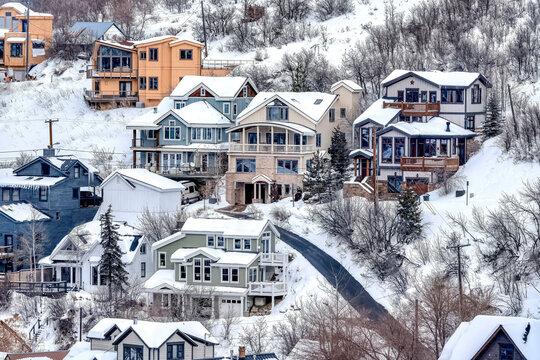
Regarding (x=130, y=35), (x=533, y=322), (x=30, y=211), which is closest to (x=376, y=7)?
(x=130, y=35)

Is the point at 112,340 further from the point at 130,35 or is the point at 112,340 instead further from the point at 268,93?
the point at 130,35

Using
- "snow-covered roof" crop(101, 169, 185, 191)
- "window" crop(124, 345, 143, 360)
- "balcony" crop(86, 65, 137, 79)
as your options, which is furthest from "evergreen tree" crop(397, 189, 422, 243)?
"balcony" crop(86, 65, 137, 79)

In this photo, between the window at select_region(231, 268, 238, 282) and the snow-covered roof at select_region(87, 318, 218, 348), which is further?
the window at select_region(231, 268, 238, 282)

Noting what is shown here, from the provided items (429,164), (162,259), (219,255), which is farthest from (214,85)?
(219,255)

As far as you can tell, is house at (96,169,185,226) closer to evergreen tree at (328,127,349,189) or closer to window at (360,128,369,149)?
evergreen tree at (328,127,349,189)

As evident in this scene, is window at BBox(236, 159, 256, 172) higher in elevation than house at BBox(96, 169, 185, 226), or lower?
higher

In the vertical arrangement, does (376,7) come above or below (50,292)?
above

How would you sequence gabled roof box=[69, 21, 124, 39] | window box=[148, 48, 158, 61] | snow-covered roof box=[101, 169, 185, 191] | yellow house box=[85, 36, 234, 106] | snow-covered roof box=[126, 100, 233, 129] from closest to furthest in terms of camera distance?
snow-covered roof box=[101, 169, 185, 191]
snow-covered roof box=[126, 100, 233, 129]
window box=[148, 48, 158, 61]
yellow house box=[85, 36, 234, 106]
gabled roof box=[69, 21, 124, 39]

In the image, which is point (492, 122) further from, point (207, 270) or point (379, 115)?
point (207, 270)
